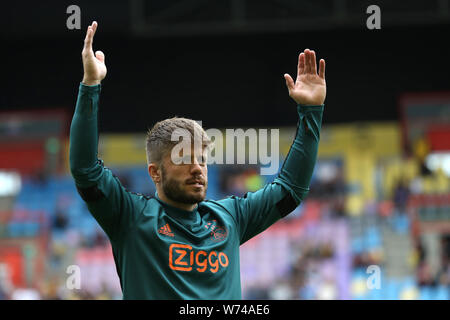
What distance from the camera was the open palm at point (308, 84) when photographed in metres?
2.27

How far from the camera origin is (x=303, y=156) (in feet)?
7.31

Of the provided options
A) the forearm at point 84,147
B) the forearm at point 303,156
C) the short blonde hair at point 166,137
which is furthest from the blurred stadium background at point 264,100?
the forearm at point 84,147

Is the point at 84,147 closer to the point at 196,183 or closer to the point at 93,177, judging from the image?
the point at 93,177

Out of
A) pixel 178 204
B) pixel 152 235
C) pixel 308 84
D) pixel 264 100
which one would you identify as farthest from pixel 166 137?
pixel 264 100

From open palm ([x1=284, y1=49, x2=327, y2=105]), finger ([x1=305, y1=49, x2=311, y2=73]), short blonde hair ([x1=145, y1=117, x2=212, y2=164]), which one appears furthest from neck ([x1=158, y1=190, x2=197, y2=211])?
finger ([x1=305, y1=49, x2=311, y2=73])

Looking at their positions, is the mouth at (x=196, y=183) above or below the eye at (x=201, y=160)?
below

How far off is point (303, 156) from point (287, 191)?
130mm

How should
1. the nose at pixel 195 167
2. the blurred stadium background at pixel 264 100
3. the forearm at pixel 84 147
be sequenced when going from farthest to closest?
1. the blurred stadium background at pixel 264 100
2. the nose at pixel 195 167
3. the forearm at pixel 84 147

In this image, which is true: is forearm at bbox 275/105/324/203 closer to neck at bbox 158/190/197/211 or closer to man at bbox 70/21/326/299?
man at bbox 70/21/326/299

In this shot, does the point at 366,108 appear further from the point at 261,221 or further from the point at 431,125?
the point at 261,221

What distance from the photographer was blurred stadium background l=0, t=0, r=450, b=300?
1071cm

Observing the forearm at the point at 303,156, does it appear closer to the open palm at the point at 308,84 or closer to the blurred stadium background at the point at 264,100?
the open palm at the point at 308,84

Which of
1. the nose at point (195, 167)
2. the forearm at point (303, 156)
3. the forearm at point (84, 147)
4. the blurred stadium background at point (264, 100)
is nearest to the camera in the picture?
the forearm at point (84, 147)
